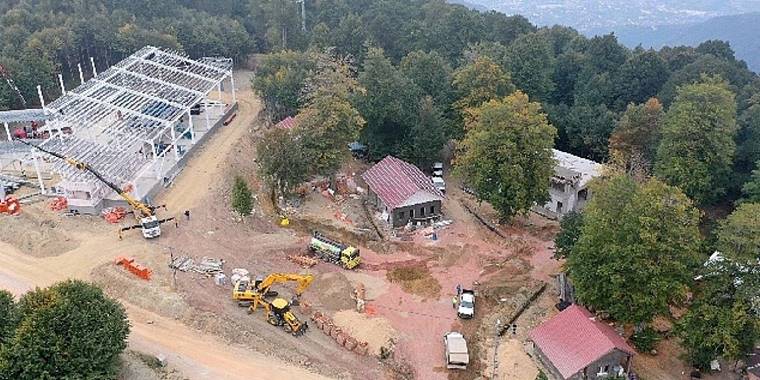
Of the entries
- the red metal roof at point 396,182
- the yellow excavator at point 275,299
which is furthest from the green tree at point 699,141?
the yellow excavator at point 275,299

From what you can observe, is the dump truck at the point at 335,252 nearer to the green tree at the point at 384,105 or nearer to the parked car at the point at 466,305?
the parked car at the point at 466,305

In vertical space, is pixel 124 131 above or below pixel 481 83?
below

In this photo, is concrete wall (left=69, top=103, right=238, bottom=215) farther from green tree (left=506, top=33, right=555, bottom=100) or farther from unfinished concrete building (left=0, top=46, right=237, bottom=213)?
green tree (left=506, top=33, right=555, bottom=100)

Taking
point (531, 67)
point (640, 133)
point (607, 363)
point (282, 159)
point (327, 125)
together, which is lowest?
point (607, 363)

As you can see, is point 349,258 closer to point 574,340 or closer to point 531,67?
point 574,340

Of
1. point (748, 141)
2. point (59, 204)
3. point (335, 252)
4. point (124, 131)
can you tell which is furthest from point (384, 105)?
point (748, 141)

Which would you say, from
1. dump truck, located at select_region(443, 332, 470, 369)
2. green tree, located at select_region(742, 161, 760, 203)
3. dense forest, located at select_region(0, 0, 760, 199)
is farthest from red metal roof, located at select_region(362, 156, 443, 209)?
green tree, located at select_region(742, 161, 760, 203)

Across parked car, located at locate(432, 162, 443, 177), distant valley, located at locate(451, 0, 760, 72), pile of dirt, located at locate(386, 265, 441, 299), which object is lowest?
distant valley, located at locate(451, 0, 760, 72)

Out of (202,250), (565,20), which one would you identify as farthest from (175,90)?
(565,20)
